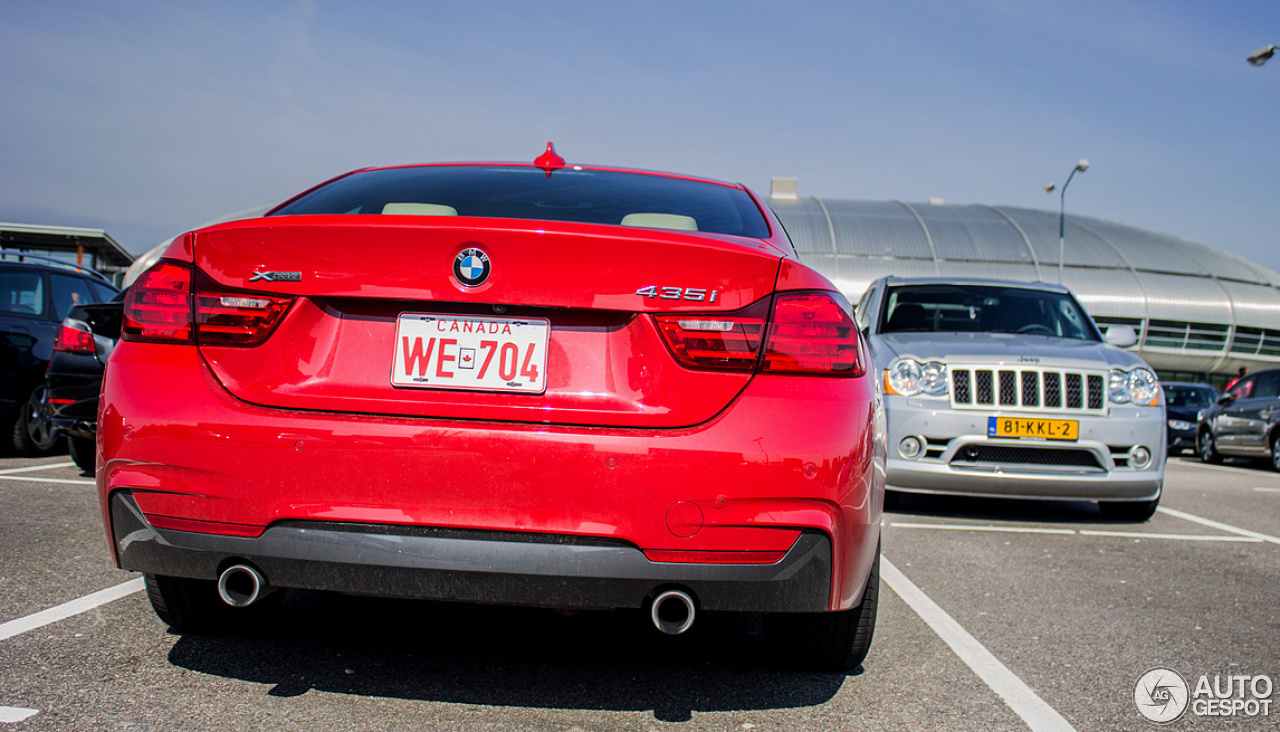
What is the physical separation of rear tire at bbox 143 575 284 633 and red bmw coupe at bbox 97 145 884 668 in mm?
614

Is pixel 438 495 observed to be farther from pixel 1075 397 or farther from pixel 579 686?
pixel 1075 397

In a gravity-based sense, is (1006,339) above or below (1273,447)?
above

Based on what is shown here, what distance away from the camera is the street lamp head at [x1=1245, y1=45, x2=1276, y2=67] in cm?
1839

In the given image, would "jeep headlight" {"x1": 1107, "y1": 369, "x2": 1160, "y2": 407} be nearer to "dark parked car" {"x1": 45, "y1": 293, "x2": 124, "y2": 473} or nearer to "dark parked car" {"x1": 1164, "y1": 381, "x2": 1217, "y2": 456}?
"dark parked car" {"x1": 45, "y1": 293, "x2": 124, "y2": 473}

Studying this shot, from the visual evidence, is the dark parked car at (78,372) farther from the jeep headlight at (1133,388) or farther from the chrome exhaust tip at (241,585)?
the jeep headlight at (1133,388)

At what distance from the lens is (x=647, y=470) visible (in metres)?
2.15

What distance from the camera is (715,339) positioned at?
2223 millimetres

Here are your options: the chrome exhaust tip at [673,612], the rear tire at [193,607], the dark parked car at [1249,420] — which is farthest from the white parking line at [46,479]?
the dark parked car at [1249,420]

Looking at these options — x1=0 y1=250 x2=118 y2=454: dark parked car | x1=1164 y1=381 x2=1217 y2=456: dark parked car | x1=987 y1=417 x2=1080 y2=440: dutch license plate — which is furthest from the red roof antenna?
x1=1164 y1=381 x2=1217 y2=456: dark parked car

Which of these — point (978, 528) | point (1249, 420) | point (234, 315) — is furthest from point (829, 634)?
point (1249, 420)

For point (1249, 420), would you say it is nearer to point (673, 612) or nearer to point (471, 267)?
point (673, 612)

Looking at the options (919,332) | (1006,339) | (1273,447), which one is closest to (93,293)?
(919,332)

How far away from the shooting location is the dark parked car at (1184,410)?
67.9 feet

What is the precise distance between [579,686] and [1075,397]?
4.52 meters
